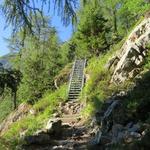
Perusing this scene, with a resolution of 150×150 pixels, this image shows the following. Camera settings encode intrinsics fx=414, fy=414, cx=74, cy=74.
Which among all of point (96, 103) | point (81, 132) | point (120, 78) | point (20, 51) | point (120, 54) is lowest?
point (81, 132)

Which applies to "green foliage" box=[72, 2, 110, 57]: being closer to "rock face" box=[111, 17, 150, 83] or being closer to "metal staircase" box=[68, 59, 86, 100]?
"metal staircase" box=[68, 59, 86, 100]

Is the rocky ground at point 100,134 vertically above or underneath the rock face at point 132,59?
underneath

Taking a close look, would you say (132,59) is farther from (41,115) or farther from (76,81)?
(76,81)

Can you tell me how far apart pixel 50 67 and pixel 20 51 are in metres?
5.24

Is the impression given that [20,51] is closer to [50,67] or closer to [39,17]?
[50,67]

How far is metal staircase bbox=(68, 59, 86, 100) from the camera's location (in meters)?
24.4

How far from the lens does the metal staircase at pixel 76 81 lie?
2436cm

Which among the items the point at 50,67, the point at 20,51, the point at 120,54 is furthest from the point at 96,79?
the point at 20,51

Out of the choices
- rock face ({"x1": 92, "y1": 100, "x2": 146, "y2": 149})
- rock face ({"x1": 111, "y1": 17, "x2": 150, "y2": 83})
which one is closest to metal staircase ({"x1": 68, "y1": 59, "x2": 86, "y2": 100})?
rock face ({"x1": 111, "y1": 17, "x2": 150, "y2": 83})

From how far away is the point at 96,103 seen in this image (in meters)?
17.6

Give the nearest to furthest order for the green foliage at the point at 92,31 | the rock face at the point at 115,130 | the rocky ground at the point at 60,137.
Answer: the rock face at the point at 115,130, the rocky ground at the point at 60,137, the green foliage at the point at 92,31

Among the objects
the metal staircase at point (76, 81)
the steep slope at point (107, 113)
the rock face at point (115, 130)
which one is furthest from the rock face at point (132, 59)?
the rock face at point (115, 130)

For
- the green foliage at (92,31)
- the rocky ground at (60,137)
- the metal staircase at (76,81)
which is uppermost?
the green foliage at (92,31)

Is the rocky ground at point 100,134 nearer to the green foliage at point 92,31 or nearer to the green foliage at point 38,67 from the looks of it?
the green foliage at point 38,67
